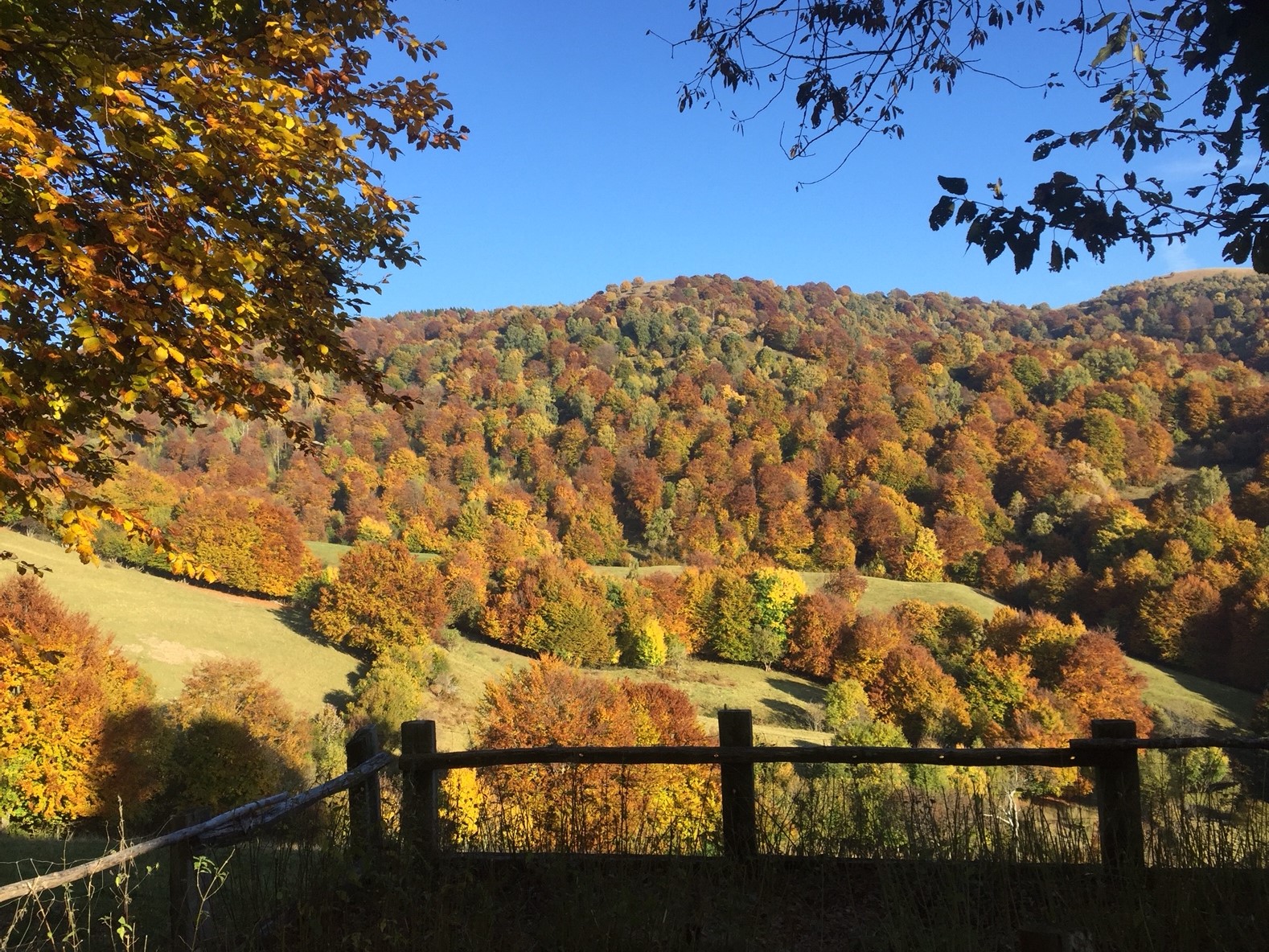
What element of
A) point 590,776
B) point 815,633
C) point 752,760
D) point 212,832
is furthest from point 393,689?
point 212,832

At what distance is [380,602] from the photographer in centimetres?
5953

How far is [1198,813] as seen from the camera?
4066 millimetres

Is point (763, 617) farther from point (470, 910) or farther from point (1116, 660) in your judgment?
point (470, 910)

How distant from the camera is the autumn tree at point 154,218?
3.93 m

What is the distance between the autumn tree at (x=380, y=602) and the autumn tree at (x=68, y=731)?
71.7 ft

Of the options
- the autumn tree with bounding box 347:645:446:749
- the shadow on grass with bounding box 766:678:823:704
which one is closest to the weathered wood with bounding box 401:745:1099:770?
the autumn tree with bounding box 347:645:446:749

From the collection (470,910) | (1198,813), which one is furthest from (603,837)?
(1198,813)

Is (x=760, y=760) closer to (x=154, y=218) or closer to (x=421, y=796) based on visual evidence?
(x=421, y=796)

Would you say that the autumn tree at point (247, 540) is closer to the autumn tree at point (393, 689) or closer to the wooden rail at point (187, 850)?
the autumn tree at point (393, 689)

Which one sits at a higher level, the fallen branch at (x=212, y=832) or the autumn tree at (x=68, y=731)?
the fallen branch at (x=212, y=832)

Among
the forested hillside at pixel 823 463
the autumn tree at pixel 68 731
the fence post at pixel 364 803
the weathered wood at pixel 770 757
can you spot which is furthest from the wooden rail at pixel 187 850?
the forested hillside at pixel 823 463

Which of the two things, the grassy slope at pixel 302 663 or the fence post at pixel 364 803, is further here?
the grassy slope at pixel 302 663

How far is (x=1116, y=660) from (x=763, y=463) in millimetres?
59959

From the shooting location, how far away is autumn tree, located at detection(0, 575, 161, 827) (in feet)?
98.8
